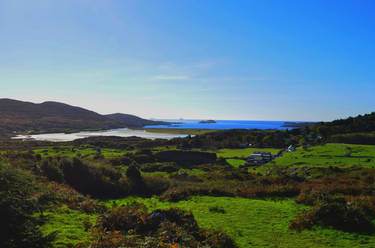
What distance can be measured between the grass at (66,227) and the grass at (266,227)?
6.71m

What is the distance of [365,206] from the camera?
12992 mm

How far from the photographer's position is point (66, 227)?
1093 cm

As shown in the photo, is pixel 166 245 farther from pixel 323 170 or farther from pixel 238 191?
pixel 323 170

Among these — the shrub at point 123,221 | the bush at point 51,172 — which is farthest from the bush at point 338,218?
the bush at point 51,172

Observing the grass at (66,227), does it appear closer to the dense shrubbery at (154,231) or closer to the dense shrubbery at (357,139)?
the dense shrubbery at (154,231)

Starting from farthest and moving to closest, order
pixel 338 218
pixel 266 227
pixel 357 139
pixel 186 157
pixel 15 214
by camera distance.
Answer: pixel 357 139 → pixel 186 157 → pixel 266 227 → pixel 338 218 → pixel 15 214

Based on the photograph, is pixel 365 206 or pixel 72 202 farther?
pixel 72 202

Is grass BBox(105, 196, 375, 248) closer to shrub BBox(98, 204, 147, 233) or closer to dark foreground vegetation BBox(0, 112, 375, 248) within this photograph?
dark foreground vegetation BBox(0, 112, 375, 248)

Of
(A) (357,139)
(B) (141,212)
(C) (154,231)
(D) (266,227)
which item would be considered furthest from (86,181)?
(A) (357,139)

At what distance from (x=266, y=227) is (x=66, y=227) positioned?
429 inches

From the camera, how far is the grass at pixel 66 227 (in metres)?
9.14

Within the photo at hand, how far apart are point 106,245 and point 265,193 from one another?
17.1 meters

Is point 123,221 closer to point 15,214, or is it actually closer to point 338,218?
point 15,214

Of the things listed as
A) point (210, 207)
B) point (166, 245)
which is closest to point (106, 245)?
point (166, 245)
